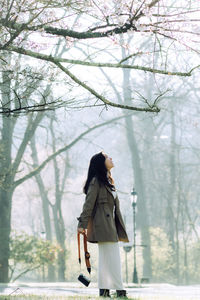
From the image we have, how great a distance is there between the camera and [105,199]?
7289mm

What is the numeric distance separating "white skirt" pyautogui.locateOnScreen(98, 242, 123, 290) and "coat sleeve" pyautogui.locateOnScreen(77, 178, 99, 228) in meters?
0.46

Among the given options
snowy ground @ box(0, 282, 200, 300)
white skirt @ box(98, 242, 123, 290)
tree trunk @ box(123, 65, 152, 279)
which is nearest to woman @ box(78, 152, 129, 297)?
white skirt @ box(98, 242, 123, 290)

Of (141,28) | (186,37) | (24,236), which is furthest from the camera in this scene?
(24,236)

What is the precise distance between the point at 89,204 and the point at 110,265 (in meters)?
0.85

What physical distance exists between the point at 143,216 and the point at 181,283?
4205mm

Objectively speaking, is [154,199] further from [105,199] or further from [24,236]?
[105,199]

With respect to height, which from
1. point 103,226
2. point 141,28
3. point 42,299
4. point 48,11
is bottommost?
point 42,299

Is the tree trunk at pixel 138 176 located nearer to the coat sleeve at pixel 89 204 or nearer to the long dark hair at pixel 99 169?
the long dark hair at pixel 99 169

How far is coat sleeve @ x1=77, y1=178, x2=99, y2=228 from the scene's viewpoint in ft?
23.2

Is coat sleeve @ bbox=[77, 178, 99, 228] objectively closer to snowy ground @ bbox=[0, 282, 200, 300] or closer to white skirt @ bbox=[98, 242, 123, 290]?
white skirt @ bbox=[98, 242, 123, 290]

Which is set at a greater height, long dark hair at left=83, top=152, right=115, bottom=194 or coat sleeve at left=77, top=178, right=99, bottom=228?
long dark hair at left=83, top=152, right=115, bottom=194

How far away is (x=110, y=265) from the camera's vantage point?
7258 millimetres

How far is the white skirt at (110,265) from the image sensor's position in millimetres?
7246

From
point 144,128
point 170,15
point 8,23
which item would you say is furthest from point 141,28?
point 144,128
